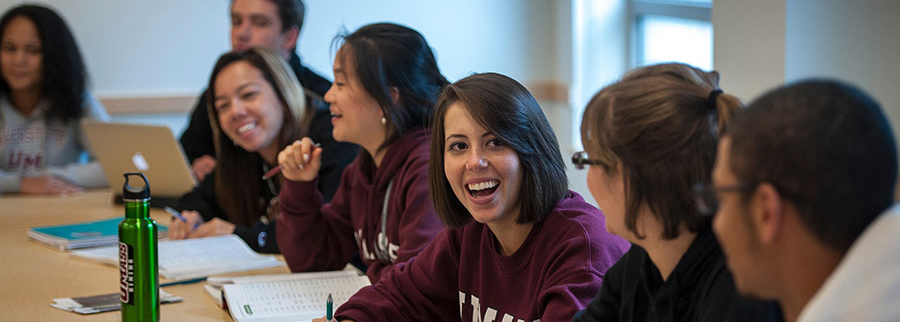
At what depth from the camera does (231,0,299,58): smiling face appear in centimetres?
320

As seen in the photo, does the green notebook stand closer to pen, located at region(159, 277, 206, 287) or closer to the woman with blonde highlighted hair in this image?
the woman with blonde highlighted hair

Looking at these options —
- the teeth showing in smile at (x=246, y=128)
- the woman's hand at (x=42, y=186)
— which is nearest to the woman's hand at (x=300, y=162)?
the teeth showing in smile at (x=246, y=128)

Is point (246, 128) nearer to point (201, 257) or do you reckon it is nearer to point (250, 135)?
point (250, 135)

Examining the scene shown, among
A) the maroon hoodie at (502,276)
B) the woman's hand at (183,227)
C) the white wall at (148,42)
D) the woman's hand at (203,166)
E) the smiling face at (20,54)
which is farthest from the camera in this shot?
the white wall at (148,42)

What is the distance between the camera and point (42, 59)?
11.0 feet

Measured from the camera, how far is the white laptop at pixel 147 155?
270cm

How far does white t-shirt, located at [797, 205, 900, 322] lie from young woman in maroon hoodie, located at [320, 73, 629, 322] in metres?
0.59

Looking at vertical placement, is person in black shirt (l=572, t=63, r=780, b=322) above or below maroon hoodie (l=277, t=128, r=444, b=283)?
above

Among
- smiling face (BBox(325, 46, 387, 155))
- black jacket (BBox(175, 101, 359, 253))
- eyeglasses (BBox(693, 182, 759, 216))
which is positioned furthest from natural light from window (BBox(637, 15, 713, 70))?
eyeglasses (BBox(693, 182, 759, 216))

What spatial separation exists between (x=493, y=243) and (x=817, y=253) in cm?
79

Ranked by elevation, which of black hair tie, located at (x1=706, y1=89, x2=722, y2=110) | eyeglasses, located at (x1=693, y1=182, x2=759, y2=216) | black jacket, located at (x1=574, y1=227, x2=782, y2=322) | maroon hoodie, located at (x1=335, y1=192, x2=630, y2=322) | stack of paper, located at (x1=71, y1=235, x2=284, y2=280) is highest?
black hair tie, located at (x1=706, y1=89, x2=722, y2=110)

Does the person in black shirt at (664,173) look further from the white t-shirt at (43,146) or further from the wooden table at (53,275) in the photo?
the white t-shirt at (43,146)

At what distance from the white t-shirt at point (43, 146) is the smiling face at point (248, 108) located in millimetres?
965

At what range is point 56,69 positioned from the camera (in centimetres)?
337
